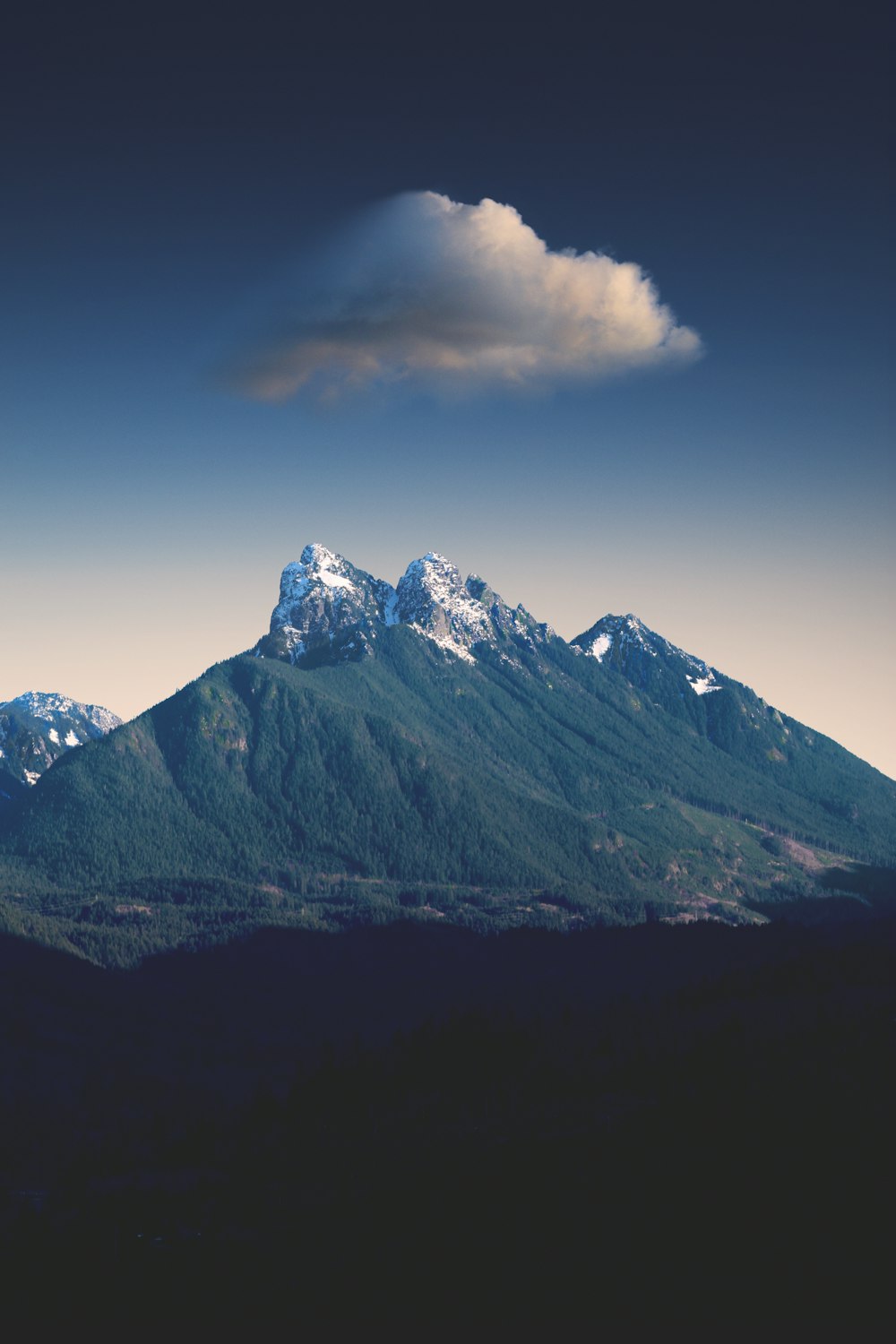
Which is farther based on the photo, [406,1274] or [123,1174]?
[123,1174]

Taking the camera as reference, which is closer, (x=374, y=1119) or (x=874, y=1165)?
(x=874, y=1165)

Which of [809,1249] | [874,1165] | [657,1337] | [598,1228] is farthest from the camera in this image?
[874,1165]

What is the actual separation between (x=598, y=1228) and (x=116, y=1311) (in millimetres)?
61735

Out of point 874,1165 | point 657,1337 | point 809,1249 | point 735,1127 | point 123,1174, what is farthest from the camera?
point 123,1174

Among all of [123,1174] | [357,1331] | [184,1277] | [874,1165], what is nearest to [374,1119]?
[123,1174]

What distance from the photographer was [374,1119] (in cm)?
19438

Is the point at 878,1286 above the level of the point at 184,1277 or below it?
above

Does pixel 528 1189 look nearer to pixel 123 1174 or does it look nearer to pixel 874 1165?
pixel 874 1165

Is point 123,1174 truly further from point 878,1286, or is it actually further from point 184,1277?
point 878,1286

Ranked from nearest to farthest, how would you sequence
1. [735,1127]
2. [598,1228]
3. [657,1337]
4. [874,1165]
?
1. [657,1337]
2. [598,1228]
3. [874,1165]
4. [735,1127]

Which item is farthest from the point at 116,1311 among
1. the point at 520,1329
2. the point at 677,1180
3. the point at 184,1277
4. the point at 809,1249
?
the point at 809,1249

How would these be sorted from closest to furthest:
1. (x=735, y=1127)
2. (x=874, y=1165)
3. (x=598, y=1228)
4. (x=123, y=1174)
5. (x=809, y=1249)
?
(x=809, y=1249)
(x=598, y=1228)
(x=874, y=1165)
(x=735, y=1127)
(x=123, y=1174)

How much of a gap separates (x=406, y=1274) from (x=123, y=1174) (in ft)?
266

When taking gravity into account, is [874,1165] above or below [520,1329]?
above
